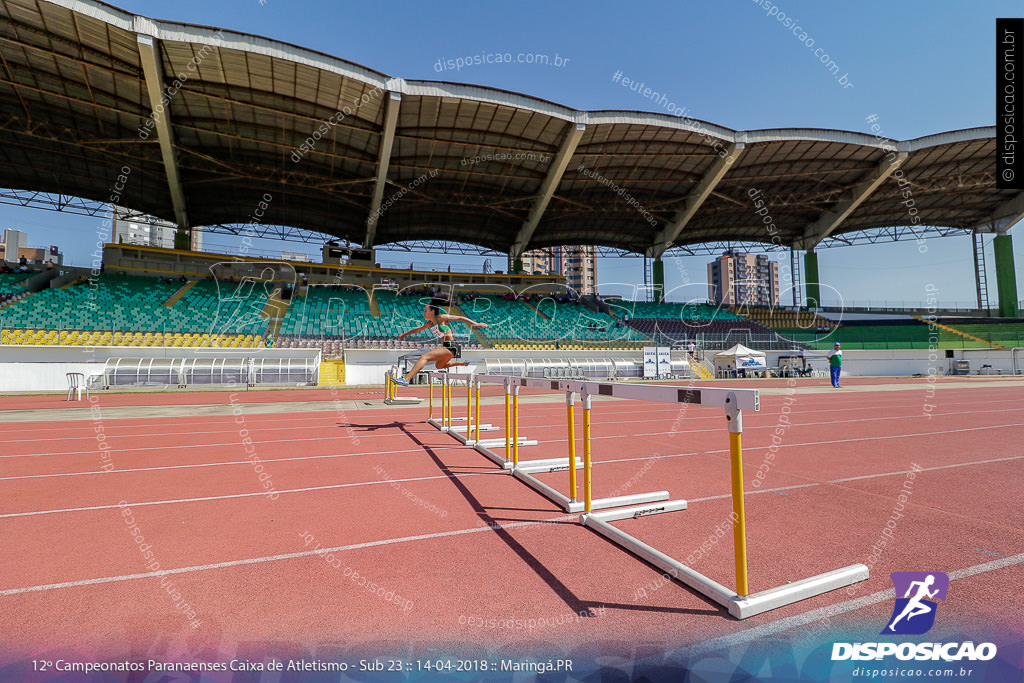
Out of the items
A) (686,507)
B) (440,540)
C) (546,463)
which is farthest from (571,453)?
(546,463)

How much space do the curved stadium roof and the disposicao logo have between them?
1053 inches

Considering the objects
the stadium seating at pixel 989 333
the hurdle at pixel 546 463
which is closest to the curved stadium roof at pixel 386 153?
the stadium seating at pixel 989 333

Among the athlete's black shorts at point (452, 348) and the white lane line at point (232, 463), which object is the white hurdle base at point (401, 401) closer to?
the athlete's black shorts at point (452, 348)

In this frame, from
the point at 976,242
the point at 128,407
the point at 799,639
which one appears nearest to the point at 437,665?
the point at 799,639

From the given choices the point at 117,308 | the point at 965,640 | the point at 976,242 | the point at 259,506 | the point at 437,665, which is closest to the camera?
the point at 437,665

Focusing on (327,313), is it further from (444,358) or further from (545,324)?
(444,358)

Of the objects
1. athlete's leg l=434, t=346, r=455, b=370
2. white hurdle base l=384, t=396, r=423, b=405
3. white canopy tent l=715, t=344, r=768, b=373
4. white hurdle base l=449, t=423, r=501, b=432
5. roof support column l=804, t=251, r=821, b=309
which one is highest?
roof support column l=804, t=251, r=821, b=309

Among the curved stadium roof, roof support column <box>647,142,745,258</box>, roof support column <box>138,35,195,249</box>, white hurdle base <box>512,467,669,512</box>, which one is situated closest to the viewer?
white hurdle base <box>512,467,669,512</box>

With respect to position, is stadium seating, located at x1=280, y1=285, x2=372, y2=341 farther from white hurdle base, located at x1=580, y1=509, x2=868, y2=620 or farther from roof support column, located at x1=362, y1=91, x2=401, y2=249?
white hurdle base, located at x1=580, y1=509, x2=868, y2=620

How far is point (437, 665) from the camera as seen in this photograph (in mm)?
2090

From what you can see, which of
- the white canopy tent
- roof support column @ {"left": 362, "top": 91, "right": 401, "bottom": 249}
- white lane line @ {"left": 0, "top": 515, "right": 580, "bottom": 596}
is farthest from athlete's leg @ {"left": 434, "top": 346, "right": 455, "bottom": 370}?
the white canopy tent

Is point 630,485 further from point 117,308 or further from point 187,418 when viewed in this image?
point 117,308

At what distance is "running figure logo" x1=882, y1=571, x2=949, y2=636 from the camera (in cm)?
241

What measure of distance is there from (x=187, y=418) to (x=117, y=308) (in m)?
21.6
